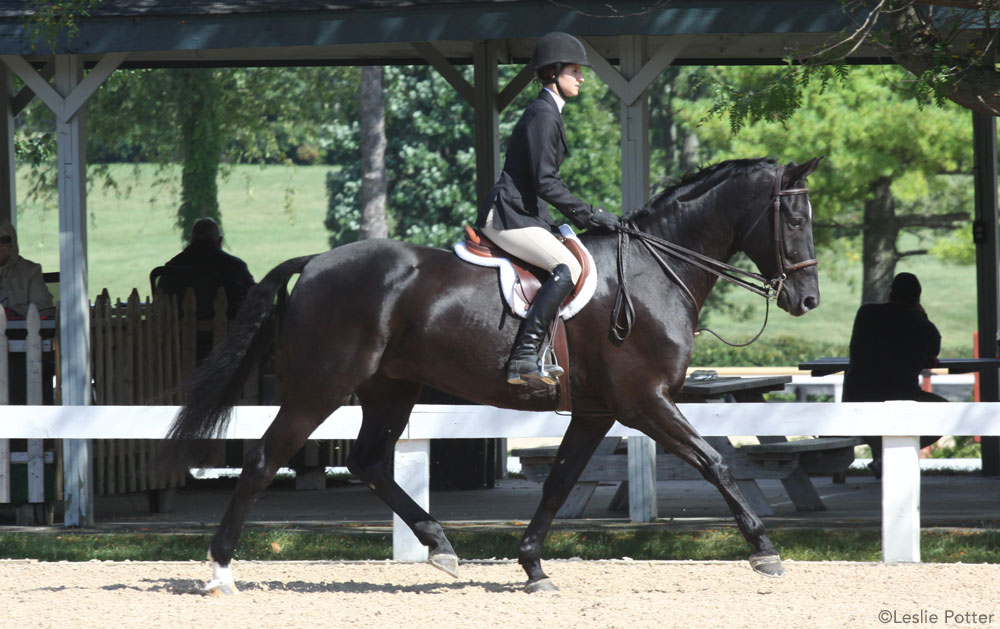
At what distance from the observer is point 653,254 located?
21.1ft

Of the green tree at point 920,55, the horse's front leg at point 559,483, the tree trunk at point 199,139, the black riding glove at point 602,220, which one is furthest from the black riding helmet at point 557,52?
the tree trunk at point 199,139

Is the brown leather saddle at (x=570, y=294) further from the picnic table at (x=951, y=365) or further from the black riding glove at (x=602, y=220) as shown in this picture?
the picnic table at (x=951, y=365)

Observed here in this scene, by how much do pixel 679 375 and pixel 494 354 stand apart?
889 mm

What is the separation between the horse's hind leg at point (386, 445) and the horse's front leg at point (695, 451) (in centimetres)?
117

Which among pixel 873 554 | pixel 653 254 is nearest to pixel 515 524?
pixel 873 554

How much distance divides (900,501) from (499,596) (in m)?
2.40

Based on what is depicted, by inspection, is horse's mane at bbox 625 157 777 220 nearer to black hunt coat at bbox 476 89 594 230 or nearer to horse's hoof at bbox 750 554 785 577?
black hunt coat at bbox 476 89 594 230

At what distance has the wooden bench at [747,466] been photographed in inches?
351

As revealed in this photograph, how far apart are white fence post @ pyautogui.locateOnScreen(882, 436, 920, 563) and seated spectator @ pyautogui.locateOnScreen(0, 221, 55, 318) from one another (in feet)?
19.8

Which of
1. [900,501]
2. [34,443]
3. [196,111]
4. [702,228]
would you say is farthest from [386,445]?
[196,111]

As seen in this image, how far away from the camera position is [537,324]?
20.2 feet

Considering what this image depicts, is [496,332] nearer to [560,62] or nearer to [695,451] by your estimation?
[695,451]

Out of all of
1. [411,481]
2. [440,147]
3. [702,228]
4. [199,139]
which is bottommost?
[411,481]

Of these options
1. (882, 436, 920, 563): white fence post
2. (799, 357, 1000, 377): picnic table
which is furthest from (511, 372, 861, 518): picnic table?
(799, 357, 1000, 377): picnic table
